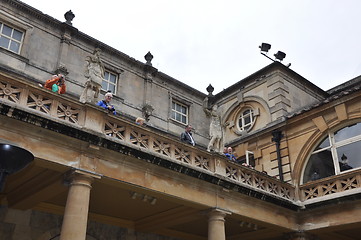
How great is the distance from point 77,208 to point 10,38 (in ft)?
31.3

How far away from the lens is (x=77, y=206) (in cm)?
845

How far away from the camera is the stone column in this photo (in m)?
8.18

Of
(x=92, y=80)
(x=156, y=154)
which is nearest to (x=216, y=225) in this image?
(x=156, y=154)

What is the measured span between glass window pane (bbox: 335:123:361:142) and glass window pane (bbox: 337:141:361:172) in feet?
1.16

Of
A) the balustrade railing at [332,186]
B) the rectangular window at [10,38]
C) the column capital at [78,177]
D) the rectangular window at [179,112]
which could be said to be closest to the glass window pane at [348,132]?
the balustrade railing at [332,186]

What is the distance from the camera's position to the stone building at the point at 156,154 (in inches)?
344

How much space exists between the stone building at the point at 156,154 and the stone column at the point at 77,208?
0.03 m

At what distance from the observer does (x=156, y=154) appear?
10.2 meters

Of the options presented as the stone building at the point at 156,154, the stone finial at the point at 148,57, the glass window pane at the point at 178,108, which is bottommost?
the stone building at the point at 156,154

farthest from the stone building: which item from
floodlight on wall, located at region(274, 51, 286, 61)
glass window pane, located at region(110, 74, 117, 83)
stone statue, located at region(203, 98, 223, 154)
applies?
floodlight on wall, located at region(274, 51, 286, 61)

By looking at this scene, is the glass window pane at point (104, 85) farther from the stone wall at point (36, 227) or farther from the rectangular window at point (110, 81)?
the stone wall at point (36, 227)

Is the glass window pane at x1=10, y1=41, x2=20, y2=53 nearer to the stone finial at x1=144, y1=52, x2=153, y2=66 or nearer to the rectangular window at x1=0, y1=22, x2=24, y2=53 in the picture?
the rectangular window at x1=0, y1=22, x2=24, y2=53

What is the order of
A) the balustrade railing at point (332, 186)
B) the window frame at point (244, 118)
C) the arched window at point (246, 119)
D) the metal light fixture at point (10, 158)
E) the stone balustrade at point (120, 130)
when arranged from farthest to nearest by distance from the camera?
the arched window at point (246, 119) → the window frame at point (244, 118) → the balustrade railing at point (332, 186) → the stone balustrade at point (120, 130) → the metal light fixture at point (10, 158)

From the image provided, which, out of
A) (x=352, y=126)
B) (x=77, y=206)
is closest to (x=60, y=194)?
(x=77, y=206)
